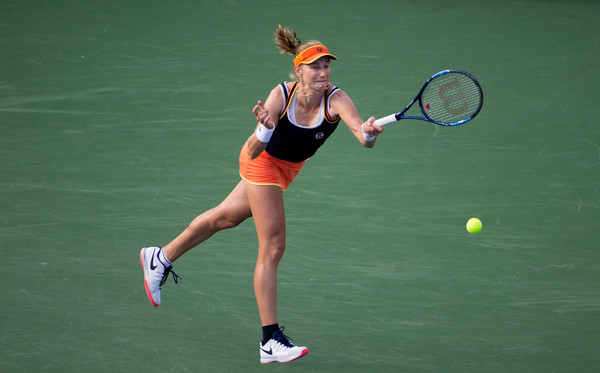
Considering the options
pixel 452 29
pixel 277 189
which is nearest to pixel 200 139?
pixel 277 189

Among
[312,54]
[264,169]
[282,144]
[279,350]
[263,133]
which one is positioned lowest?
[279,350]

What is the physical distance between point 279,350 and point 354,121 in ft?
4.37

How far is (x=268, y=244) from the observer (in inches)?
177

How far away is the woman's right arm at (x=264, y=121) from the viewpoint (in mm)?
4195

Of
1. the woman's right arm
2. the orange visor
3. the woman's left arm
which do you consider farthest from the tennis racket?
the woman's right arm

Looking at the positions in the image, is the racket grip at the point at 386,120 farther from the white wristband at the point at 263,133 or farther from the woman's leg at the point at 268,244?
the woman's leg at the point at 268,244

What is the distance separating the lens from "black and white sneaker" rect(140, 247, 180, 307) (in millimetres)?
4891

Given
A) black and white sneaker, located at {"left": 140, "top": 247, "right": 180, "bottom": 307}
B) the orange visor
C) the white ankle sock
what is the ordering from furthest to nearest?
1. the white ankle sock
2. black and white sneaker, located at {"left": 140, "top": 247, "right": 180, "bottom": 307}
3. the orange visor

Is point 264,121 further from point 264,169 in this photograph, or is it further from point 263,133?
point 264,169

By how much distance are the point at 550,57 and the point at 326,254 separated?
464 cm

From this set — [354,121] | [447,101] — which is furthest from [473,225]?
[354,121]

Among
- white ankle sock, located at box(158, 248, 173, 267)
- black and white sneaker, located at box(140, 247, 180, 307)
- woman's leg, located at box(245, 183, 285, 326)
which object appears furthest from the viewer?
white ankle sock, located at box(158, 248, 173, 267)

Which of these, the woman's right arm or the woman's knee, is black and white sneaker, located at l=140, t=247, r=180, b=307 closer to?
the woman's knee

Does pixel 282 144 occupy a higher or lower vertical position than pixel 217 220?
higher
